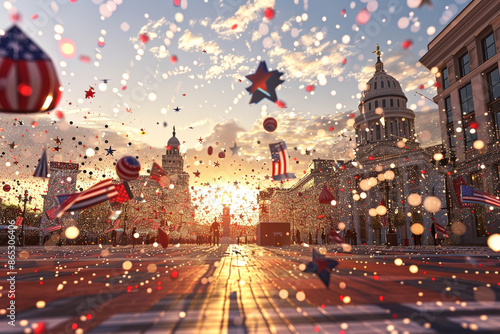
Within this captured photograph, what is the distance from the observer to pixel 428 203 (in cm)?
5075

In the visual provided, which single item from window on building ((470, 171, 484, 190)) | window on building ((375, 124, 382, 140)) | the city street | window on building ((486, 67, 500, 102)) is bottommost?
the city street

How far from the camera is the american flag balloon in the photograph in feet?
13.2

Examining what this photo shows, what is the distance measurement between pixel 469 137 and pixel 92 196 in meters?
35.3

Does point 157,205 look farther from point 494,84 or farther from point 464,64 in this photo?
point 494,84

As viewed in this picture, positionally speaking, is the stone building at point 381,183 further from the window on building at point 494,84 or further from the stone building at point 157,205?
the stone building at point 157,205

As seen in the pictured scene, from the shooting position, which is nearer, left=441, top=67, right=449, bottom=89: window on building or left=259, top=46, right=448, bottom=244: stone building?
left=441, top=67, right=449, bottom=89: window on building

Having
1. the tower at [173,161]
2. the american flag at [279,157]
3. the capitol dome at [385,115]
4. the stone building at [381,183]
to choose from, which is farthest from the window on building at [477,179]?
the tower at [173,161]

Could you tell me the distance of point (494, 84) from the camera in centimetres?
3078

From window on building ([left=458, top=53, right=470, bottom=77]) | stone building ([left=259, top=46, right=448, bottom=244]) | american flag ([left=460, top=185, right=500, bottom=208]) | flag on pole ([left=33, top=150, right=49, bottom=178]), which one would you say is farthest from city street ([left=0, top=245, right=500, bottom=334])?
stone building ([left=259, top=46, right=448, bottom=244])

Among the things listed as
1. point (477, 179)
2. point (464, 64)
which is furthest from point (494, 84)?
point (477, 179)

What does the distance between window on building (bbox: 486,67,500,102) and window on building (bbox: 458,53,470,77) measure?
3.66m

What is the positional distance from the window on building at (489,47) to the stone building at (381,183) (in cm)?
1498

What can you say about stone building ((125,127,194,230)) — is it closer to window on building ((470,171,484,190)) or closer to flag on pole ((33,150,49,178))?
flag on pole ((33,150,49,178))

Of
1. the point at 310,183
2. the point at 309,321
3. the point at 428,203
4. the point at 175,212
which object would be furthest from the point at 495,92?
the point at 310,183
